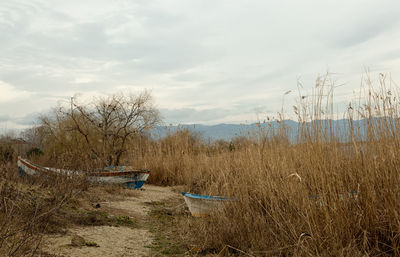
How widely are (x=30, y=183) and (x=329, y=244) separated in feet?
19.4

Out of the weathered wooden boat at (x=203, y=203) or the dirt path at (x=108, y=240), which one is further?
the weathered wooden boat at (x=203, y=203)

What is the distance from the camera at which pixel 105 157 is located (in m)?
12.6

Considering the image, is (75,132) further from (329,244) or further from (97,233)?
(329,244)

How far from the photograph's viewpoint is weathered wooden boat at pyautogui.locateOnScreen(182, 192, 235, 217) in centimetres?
531

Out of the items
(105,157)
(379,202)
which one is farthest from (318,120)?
(105,157)

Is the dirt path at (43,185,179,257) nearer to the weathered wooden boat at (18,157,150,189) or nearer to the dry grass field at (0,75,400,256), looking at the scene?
the dry grass field at (0,75,400,256)

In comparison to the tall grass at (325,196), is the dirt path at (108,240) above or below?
below

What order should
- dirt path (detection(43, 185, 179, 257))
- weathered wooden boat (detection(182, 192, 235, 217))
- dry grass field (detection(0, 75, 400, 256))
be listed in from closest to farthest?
dry grass field (detection(0, 75, 400, 256)), dirt path (detection(43, 185, 179, 257)), weathered wooden boat (detection(182, 192, 235, 217))

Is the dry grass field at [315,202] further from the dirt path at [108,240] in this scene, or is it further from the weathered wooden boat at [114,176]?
the weathered wooden boat at [114,176]

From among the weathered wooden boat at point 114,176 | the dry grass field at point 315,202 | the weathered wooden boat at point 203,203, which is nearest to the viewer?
the dry grass field at point 315,202

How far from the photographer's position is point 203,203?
19.1 ft

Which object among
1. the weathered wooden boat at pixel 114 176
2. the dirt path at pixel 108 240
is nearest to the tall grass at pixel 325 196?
the dirt path at pixel 108 240

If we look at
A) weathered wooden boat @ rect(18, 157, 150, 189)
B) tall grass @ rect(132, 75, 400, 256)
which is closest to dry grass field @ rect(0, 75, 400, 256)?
tall grass @ rect(132, 75, 400, 256)

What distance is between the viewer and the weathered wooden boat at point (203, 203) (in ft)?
17.4
